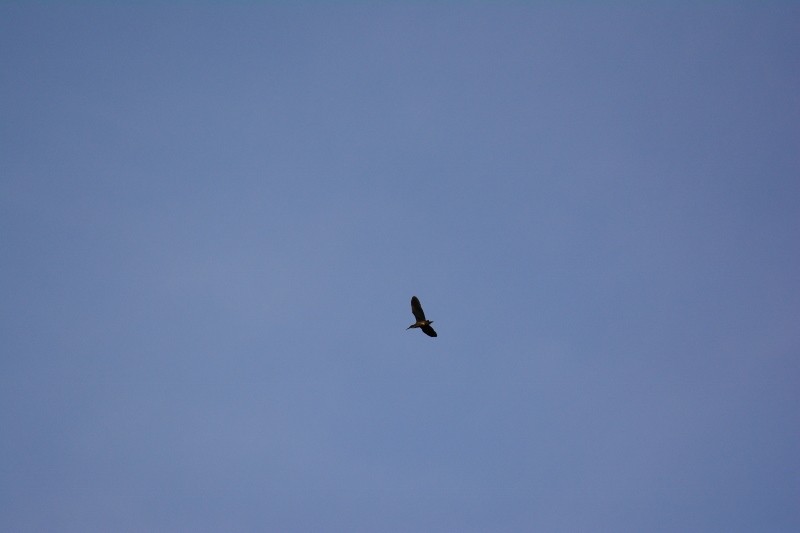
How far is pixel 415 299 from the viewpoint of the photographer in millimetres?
37938
